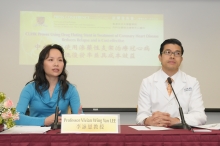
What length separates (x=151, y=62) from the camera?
3844 millimetres

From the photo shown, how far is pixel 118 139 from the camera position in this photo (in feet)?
4.84

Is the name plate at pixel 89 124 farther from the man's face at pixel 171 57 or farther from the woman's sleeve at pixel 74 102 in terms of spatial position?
the man's face at pixel 171 57

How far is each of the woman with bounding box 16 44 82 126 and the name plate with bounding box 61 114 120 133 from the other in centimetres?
75

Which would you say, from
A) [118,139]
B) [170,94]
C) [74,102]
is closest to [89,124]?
[118,139]

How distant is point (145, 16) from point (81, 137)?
2700mm

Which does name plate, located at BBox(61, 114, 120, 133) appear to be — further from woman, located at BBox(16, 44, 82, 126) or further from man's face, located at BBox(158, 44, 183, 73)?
man's face, located at BBox(158, 44, 183, 73)

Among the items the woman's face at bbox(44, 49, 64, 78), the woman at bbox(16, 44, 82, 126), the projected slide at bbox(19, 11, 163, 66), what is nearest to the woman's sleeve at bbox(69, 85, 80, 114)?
the woman at bbox(16, 44, 82, 126)

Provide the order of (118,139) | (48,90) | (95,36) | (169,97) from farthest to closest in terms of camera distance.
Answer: (95,36)
(169,97)
(48,90)
(118,139)

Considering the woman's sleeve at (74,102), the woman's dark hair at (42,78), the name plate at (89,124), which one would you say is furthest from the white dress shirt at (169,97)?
the name plate at (89,124)

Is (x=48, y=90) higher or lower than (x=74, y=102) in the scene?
higher

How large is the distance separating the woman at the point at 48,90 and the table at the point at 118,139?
2.59ft

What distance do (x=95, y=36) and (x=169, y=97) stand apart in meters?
1.66

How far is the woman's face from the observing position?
7.73 ft

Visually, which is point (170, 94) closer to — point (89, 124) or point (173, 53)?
point (173, 53)
